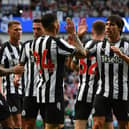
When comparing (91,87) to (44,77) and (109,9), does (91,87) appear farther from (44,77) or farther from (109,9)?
(109,9)

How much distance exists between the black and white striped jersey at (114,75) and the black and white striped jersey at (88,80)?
4.05 feet

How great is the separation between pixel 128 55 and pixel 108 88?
0.56 m

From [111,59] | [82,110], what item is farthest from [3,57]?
[111,59]

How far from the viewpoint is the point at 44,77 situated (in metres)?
7.27

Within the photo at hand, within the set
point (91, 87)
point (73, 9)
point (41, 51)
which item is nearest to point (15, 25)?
point (91, 87)

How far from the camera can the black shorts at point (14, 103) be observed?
9.84 meters

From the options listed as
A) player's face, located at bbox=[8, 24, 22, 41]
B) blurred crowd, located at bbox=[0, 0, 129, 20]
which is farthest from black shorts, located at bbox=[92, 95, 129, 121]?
blurred crowd, located at bbox=[0, 0, 129, 20]

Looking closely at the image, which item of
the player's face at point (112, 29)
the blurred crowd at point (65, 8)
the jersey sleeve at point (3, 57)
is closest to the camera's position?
the player's face at point (112, 29)

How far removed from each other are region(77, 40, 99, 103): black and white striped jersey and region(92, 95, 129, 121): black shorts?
4.26 ft

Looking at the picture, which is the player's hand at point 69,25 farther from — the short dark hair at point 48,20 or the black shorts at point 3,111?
the black shorts at point 3,111

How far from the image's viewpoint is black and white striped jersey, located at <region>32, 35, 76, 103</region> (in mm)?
7145

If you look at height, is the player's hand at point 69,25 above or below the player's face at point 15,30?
above

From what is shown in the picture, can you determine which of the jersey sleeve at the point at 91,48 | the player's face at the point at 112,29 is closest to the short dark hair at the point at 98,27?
the jersey sleeve at the point at 91,48

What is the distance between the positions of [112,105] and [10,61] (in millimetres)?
2767
